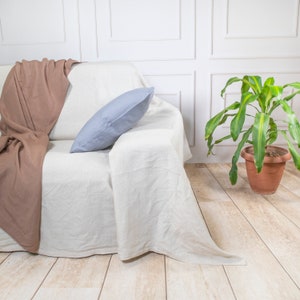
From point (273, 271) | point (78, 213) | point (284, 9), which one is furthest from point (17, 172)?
point (284, 9)

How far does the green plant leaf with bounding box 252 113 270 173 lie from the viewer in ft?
5.40

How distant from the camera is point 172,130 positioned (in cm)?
137

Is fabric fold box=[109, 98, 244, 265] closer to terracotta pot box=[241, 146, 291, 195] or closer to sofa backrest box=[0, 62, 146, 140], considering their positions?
sofa backrest box=[0, 62, 146, 140]

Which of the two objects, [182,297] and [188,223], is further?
[188,223]

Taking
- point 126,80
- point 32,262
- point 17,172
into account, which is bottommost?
point 32,262

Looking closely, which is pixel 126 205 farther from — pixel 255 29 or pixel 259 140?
pixel 255 29

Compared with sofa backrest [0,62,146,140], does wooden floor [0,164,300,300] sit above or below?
below

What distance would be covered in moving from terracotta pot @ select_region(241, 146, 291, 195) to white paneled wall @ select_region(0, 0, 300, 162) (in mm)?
722

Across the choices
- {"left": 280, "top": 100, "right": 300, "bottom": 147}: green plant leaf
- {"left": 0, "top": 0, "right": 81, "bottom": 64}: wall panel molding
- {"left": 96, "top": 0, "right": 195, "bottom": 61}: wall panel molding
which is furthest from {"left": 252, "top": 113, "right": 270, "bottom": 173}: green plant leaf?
{"left": 0, "top": 0, "right": 81, "bottom": 64}: wall panel molding

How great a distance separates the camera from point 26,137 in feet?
5.20

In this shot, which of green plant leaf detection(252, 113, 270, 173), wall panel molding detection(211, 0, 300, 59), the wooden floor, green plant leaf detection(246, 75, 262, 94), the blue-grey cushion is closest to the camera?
the wooden floor

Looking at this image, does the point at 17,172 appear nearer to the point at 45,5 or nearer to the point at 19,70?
the point at 19,70

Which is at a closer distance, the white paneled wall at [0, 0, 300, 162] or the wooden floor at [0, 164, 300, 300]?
the wooden floor at [0, 164, 300, 300]

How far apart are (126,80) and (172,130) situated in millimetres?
672
